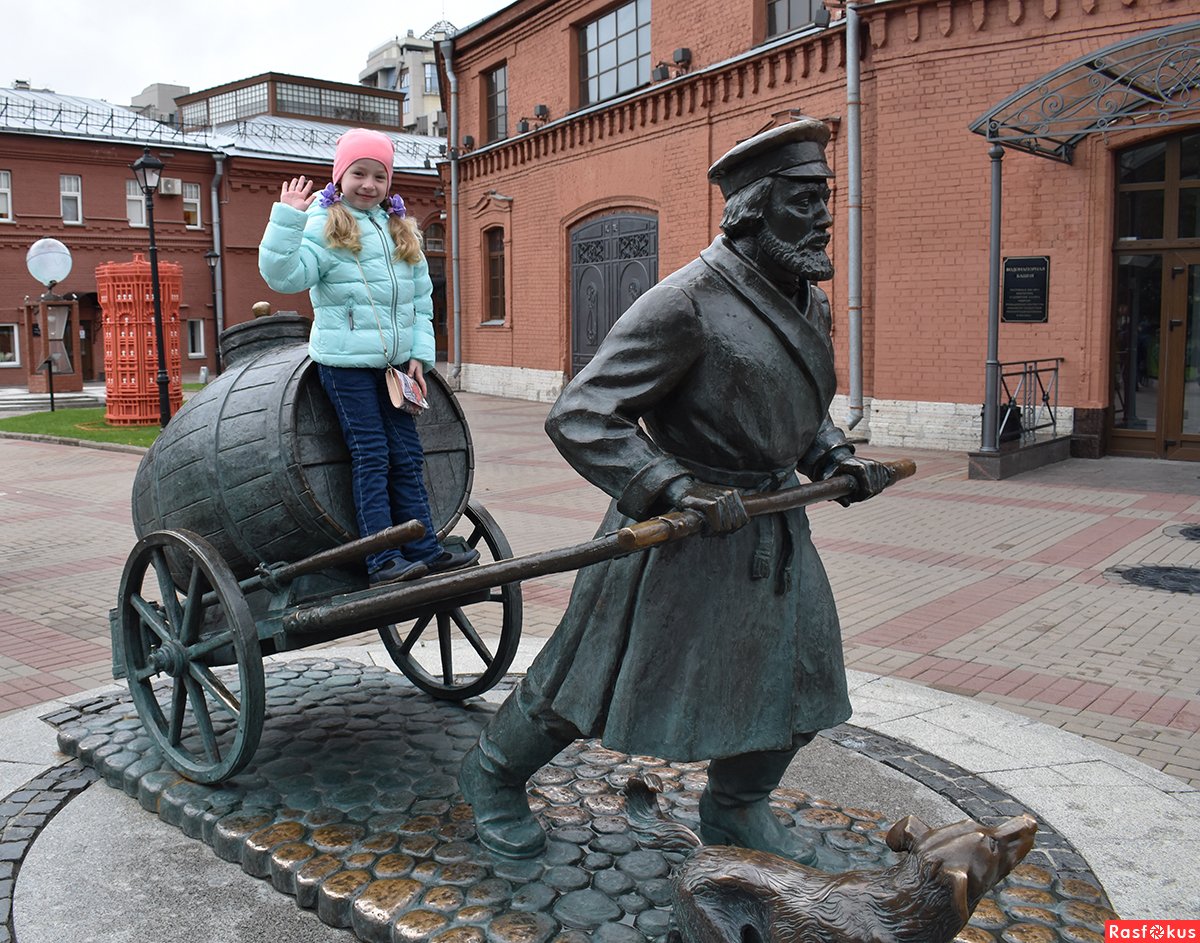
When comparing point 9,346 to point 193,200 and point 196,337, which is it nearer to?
point 196,337

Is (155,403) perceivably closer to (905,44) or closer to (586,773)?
(905,44)

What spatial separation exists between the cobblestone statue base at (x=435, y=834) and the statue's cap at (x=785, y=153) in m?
1.88

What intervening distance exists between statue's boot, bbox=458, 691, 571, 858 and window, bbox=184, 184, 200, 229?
3314 centimetres

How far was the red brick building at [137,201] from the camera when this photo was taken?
30.7 m

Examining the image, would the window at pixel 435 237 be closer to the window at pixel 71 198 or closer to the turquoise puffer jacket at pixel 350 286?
the window at pixel 71 198

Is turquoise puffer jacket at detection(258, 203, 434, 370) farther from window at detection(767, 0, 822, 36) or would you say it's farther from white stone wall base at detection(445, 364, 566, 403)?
white stone wall base at detection(445, 364, 566, 403)

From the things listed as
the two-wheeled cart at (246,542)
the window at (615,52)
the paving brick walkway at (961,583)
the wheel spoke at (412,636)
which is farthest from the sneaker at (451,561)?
the window at (615,52)

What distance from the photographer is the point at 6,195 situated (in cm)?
3044

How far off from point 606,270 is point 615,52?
12.3 feet

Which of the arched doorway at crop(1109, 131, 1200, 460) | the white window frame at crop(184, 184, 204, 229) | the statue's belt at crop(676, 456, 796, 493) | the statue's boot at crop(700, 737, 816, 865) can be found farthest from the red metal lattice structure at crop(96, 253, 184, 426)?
the statue's belt at crop(676, 456, 796, 493)

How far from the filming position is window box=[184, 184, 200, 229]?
1307 inches

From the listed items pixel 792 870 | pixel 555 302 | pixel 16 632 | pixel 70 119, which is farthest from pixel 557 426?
pixel 70 119

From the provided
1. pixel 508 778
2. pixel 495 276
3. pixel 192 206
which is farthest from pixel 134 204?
pixel 508 778

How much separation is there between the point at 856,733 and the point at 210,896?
8.03 feet
